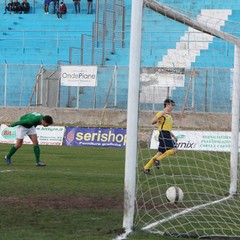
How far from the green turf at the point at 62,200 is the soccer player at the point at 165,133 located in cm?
110

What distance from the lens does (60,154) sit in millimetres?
25953

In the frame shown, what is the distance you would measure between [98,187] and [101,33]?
26025 mm

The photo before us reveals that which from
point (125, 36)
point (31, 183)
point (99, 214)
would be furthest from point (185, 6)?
point (99, 214)

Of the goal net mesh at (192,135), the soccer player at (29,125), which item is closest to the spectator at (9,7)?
the goal net mesh at (192,135)

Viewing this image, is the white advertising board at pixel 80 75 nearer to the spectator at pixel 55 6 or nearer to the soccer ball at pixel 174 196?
the spectator at pixel 55 6

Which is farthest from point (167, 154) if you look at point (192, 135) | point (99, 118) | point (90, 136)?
point (99, 118)

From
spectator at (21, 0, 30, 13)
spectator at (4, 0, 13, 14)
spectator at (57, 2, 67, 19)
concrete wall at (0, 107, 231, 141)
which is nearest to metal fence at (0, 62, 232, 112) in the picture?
concrete wall at (0, 107, 231, 141)

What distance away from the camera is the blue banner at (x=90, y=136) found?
3115 cm

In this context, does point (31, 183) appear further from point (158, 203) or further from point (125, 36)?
point (125, 36)

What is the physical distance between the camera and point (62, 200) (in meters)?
13.0

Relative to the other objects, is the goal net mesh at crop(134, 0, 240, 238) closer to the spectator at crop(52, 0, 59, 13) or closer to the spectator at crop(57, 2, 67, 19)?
the spectator at crop(57, 2, 67, 19)

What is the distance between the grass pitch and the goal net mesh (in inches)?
21.5

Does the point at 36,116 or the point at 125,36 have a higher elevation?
the point at 125,36

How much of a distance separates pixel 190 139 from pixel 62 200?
631 inches
